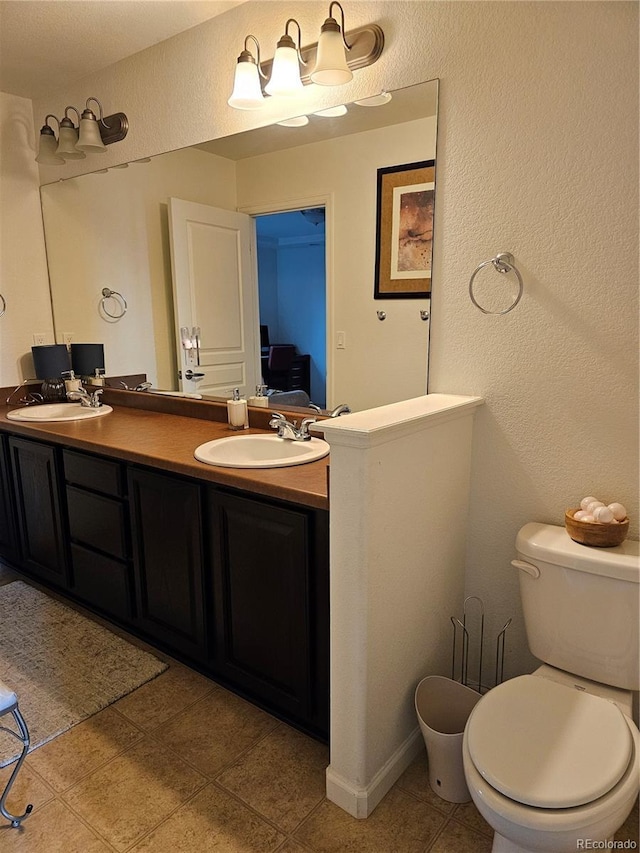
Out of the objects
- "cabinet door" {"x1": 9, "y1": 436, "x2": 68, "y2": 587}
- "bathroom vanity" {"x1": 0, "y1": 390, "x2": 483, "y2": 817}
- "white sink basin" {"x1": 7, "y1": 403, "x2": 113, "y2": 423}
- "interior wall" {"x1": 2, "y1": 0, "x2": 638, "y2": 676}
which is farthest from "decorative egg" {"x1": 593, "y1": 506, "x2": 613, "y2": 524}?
"white sink basin" {"x1": 7, "y1": 403, "x2": 113, "y2": 423}

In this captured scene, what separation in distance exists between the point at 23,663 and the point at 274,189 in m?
2.03

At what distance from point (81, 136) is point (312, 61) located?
4.30 ft

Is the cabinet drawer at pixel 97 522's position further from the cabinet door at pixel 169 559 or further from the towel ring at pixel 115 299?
the towel ring at pixel 115 299

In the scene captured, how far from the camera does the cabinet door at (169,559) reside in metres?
1.79

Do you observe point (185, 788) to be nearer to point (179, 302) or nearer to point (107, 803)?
point (107, 803)

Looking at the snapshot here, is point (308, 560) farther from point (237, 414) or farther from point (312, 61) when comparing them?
point (312, 61)

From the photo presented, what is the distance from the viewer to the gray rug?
5.85ft

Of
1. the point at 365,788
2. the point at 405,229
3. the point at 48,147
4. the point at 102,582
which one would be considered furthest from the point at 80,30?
the point at 365,788

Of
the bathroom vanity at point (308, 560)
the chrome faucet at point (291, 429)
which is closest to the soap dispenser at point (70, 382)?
the bathroom vanity at point (308, 560)

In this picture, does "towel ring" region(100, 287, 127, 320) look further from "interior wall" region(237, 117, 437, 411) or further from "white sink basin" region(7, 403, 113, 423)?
"interior wall" region(237, 117, 437, 411)

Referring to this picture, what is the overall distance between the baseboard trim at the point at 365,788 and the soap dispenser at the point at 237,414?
1275 mm

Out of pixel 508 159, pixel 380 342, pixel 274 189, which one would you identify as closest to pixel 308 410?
pixel 380 342

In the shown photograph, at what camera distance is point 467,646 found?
1818mm

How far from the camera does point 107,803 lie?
1.47m
